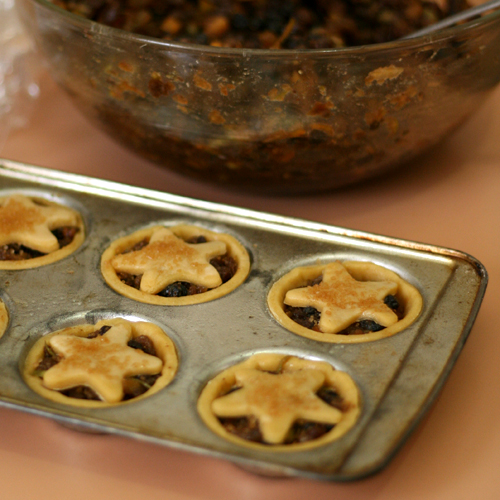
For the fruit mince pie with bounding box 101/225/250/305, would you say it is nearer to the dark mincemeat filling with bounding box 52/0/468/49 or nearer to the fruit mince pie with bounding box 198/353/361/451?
the fruit mince pie with bounding box 198/353/361/451

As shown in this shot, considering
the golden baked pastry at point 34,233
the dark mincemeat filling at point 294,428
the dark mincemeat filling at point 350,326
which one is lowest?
the dark mincemeat filling at point 294,428

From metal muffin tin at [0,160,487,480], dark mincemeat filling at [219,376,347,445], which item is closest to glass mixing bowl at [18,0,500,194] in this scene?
metal muffin tin at [0,160,487,480]

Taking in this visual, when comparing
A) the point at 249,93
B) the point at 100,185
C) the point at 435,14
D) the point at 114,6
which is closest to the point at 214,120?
the point at 249,93

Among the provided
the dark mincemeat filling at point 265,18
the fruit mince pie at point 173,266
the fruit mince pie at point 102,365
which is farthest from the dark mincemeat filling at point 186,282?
the dark mincemeat filling at point 265,18

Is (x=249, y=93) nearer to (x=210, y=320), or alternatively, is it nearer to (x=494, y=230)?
(x=210, y=320)

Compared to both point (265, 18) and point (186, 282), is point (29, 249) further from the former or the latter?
point (265, 18)

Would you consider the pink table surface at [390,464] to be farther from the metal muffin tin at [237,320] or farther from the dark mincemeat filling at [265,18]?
the dark mincemeat filling at [265,18]

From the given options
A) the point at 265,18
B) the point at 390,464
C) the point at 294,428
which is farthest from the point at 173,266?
the point at 265,18
